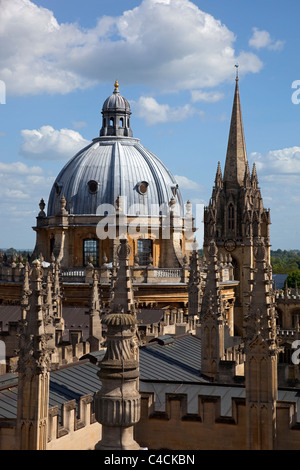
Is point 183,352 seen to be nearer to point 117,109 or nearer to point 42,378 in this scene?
point 42,378

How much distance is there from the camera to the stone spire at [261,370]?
21.1 metres

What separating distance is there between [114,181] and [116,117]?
9.51 metres

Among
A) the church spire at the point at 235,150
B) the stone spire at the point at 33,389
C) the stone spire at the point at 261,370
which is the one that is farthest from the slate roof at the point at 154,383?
the church spire at the point at 235,150

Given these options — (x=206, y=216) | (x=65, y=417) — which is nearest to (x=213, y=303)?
(x=65, y=417)

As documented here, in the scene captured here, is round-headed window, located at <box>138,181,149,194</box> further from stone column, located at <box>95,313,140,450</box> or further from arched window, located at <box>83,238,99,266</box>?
stone column, located at <box>95,313,140,450</box>

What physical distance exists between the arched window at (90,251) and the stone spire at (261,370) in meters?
56.8

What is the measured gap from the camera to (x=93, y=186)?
82.1 meters

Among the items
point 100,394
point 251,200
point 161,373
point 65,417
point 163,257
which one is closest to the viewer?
point 100,394

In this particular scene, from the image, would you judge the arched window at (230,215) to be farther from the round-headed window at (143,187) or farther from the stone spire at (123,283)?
the stone spire at (123,283)

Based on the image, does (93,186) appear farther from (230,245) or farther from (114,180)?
(230,245)

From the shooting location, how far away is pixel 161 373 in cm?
3006

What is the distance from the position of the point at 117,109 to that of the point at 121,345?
2896 inches

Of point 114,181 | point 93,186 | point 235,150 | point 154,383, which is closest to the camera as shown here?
point 154,383

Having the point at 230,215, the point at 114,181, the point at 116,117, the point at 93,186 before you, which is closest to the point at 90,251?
the point at 93,186
